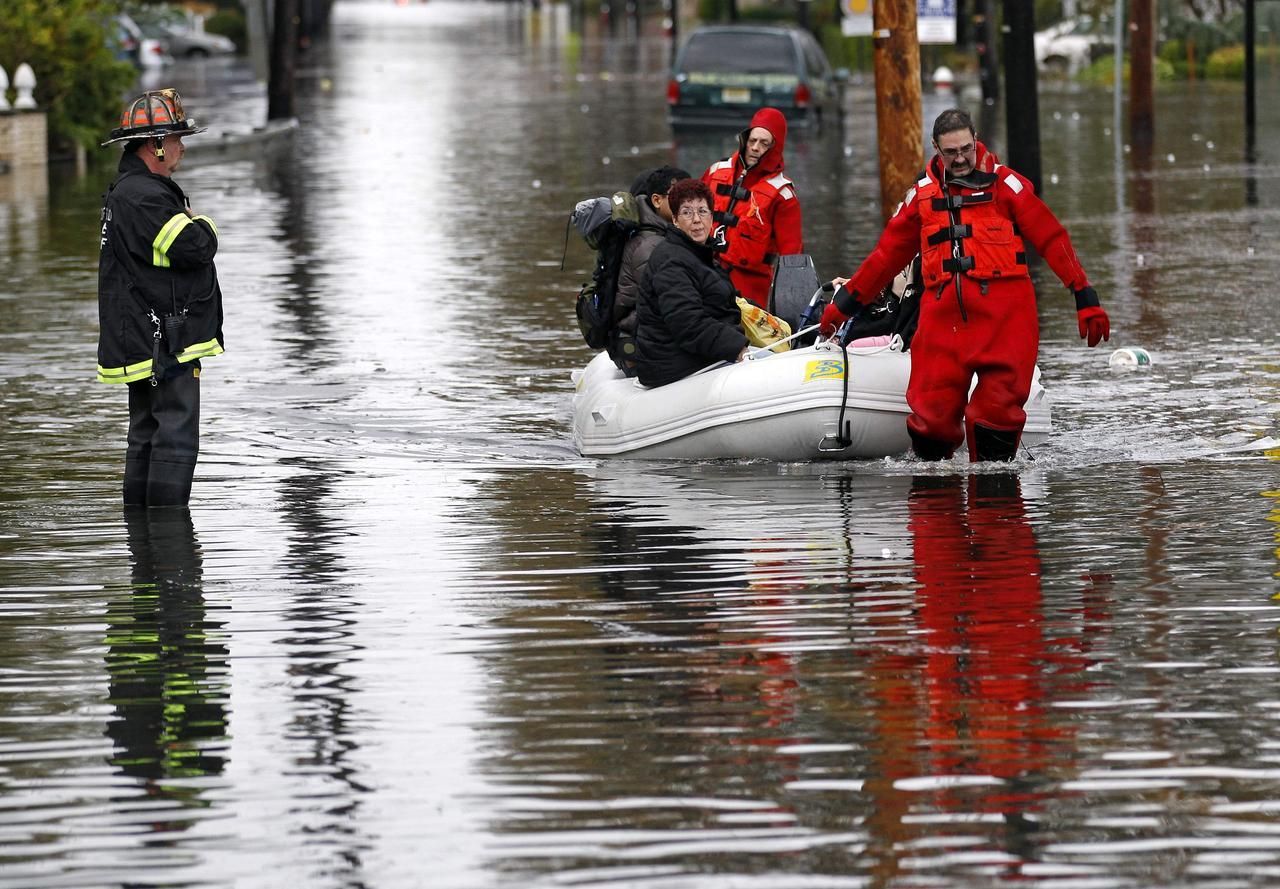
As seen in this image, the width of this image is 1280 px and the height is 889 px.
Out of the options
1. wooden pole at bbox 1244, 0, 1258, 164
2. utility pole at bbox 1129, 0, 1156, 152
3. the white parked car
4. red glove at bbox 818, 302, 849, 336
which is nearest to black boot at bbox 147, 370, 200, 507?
red glove at bbox 818, 302, 849, 336

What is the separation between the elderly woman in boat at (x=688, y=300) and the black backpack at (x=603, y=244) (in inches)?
10.7

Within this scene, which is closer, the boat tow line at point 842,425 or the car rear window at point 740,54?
the boat tow line at point 842,425

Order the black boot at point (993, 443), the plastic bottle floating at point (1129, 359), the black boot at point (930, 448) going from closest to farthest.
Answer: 1. the black boot at point (993, 443)
2. the black boot at point (930, 448)
3. the plastic bottle floating at point (1129, 359)

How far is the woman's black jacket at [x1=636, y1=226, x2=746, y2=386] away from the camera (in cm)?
1084

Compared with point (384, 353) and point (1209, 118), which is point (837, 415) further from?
point (1209, 118)

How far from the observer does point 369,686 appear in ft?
23.3

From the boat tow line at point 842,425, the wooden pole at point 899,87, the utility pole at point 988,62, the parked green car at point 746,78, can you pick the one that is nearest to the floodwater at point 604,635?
the boat tow line at point 842,425

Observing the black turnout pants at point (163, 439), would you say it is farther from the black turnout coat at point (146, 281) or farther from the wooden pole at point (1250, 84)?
the wooden pole at point (1250, 84)

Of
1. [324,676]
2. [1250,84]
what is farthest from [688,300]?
[1250,84]

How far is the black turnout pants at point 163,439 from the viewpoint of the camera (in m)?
9.82

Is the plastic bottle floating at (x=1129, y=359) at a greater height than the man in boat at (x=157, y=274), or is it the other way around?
the man in boat at (x=157, y=274)

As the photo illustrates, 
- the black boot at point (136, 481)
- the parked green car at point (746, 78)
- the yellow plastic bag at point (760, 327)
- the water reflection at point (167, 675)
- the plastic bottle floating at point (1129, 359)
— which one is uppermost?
the parked green car at point (746, 78)

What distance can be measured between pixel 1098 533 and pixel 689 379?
2476 mm

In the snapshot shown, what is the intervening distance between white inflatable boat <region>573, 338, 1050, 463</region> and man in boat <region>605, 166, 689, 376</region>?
0.39m
